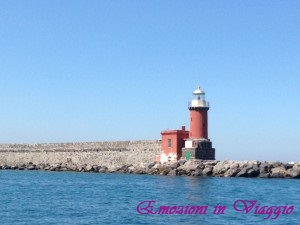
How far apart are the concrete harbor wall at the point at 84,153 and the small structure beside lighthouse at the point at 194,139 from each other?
1.80 meters

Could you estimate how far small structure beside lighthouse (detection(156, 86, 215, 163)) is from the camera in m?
36.0

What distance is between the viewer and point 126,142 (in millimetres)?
41219

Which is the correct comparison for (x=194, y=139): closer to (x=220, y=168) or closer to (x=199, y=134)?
(x=199, y=134)

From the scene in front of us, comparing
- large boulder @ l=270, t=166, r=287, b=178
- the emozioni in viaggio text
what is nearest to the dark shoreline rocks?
large boulder @ l=270, t=166, r=287, b=178

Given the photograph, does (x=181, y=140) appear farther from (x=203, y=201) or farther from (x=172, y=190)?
(x=203, y=201)

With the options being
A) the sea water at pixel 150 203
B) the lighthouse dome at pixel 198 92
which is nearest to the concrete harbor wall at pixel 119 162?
the lighthouse dome at pixel 198 92

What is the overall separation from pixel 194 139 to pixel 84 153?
1116cm

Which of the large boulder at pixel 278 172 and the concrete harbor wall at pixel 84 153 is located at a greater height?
the concrete harbor wall at pixel 84 153

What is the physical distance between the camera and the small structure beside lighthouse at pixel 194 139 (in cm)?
3603

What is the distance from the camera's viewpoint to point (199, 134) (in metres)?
36.2

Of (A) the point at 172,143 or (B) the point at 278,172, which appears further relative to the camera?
(A) the point at 172,143

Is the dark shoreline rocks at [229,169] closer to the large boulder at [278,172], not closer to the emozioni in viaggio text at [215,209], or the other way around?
the large boulder at [278,172]

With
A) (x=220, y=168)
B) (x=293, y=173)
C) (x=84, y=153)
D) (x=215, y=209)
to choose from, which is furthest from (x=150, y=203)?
(x=84, y=153)

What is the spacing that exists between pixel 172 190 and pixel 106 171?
53.4ft
